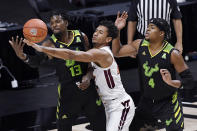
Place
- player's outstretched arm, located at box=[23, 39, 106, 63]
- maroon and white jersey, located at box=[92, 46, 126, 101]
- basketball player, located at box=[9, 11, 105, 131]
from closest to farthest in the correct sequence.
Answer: player's outstretched arm, located at box=[23, 39, 106, 63]
maroon and white jersey, located at box=[92, 46, 126, 101]
basketball player, located at box=[9, 11, 105, 131]

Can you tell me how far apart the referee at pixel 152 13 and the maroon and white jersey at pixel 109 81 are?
0.95m

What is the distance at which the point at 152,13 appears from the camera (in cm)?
586

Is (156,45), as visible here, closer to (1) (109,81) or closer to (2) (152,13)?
(1) (109,81)

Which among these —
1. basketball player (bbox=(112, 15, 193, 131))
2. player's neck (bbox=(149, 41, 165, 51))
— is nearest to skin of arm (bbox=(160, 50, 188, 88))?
basketball player (bbox=(112, 15, 193, 131))

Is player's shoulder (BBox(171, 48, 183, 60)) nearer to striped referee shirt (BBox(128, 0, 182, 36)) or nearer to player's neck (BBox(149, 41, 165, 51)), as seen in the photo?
player's neck (BBox(149, 41, 165, 51))

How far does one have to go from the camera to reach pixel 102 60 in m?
4.85

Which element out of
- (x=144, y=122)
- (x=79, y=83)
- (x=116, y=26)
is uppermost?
(x=116, y=26)

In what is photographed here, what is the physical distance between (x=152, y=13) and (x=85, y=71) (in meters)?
1.20

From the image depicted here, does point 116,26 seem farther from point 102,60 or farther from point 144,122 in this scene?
point 144,122

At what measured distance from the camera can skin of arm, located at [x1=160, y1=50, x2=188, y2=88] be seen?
4.83 meters

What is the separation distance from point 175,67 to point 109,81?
2.20 feet

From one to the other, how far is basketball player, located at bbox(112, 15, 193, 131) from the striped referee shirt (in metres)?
0.74

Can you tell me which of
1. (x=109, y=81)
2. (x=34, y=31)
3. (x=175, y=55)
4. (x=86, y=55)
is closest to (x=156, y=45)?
(x=175, y=55)

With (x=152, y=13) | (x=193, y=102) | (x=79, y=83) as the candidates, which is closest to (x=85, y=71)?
(x=79, y=83)
